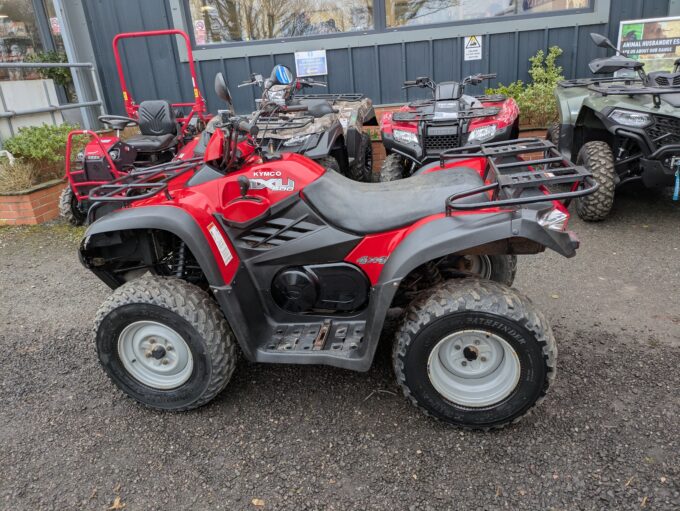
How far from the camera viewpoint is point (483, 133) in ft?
17.8

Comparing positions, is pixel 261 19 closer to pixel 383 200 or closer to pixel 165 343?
pixel 383 200

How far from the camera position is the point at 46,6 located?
8922 mm

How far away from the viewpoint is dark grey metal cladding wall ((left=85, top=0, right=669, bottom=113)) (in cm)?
763

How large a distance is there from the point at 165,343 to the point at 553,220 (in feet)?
6.41

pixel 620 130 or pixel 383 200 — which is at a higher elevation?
pixel 383 200

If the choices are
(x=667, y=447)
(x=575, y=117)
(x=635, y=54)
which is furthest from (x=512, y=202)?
(x=635, y=54)

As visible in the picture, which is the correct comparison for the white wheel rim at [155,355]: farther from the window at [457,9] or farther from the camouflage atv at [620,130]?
the window at [457,9]

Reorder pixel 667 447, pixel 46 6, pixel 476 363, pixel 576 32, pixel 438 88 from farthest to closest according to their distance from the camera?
pixel 46 6 → pixel 576 32 → pixel 438 88 → pixel 476 363 → pixel 667 447

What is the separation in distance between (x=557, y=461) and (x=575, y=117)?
414 cm

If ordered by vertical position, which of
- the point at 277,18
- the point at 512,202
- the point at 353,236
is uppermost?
the point at 277,18

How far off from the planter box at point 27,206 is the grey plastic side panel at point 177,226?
433cm

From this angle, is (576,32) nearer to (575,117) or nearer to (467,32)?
(467,32)

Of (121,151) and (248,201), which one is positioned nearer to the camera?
(248,201)

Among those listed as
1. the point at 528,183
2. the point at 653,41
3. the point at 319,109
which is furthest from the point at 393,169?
the point at 653,41
